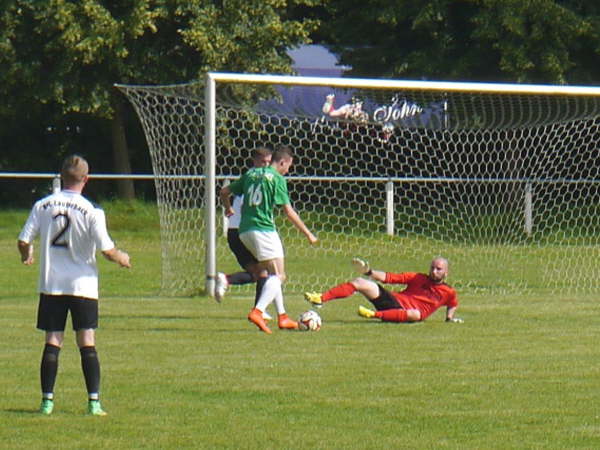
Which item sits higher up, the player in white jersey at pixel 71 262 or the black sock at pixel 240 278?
the player in white jersey at pixel 71 262

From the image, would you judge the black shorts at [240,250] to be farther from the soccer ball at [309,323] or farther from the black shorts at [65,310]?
the black shorts at [65,310]

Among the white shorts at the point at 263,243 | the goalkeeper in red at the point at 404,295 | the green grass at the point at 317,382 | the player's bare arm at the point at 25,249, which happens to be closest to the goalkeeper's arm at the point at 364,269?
the goalkeeper in red at the point at 404,295

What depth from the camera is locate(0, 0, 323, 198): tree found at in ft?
96.3

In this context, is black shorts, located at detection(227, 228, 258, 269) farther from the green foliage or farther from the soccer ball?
the green foliage

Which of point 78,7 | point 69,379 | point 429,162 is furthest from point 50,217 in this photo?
point 78,7

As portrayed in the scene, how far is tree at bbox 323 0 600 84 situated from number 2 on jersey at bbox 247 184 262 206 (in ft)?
60.2

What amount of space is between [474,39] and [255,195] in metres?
Answer: 19.4

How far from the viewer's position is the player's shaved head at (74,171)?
784 centimetres

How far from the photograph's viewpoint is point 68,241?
790 centimetres

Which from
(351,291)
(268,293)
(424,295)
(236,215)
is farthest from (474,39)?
(268,293)

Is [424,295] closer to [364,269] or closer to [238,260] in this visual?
[364,269]

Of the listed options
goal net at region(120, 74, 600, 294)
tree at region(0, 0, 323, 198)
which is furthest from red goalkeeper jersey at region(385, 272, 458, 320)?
tree at region(0, 0, 323, 198)

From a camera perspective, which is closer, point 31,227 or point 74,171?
point 74,171

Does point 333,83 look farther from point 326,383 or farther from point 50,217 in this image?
point 50,217
